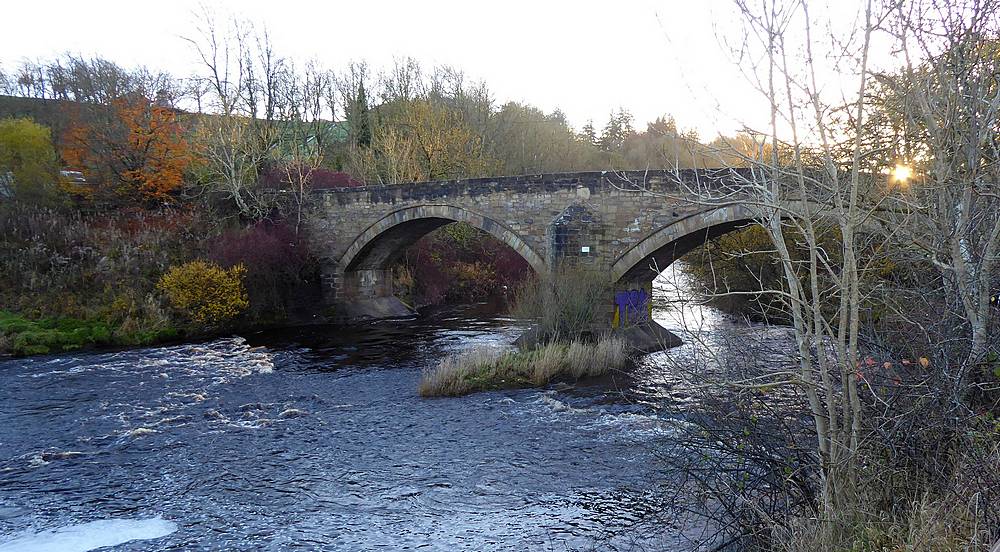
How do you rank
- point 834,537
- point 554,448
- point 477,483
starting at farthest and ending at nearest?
point 554,448
point 477,483
point 834,537

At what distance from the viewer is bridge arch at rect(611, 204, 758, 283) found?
501 inches

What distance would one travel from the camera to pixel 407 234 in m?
20.6

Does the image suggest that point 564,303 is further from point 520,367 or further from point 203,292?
point 203,292

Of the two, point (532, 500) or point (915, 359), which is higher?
point (915, 359)

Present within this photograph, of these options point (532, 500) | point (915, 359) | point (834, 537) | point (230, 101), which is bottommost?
point (532, 500)

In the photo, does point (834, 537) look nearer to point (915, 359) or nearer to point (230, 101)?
point (915, 359)

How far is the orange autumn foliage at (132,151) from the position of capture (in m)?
19.6

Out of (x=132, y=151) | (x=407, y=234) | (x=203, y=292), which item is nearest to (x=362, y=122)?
(x=407, y=234)

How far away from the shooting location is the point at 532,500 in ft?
22.0

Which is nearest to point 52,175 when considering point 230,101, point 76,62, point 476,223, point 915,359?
point 230,101

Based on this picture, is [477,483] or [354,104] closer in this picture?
[477,483]

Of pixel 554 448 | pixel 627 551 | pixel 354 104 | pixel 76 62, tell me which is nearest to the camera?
pixel 627 551

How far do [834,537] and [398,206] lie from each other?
632 inches

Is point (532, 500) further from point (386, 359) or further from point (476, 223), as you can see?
point (476, 223)
